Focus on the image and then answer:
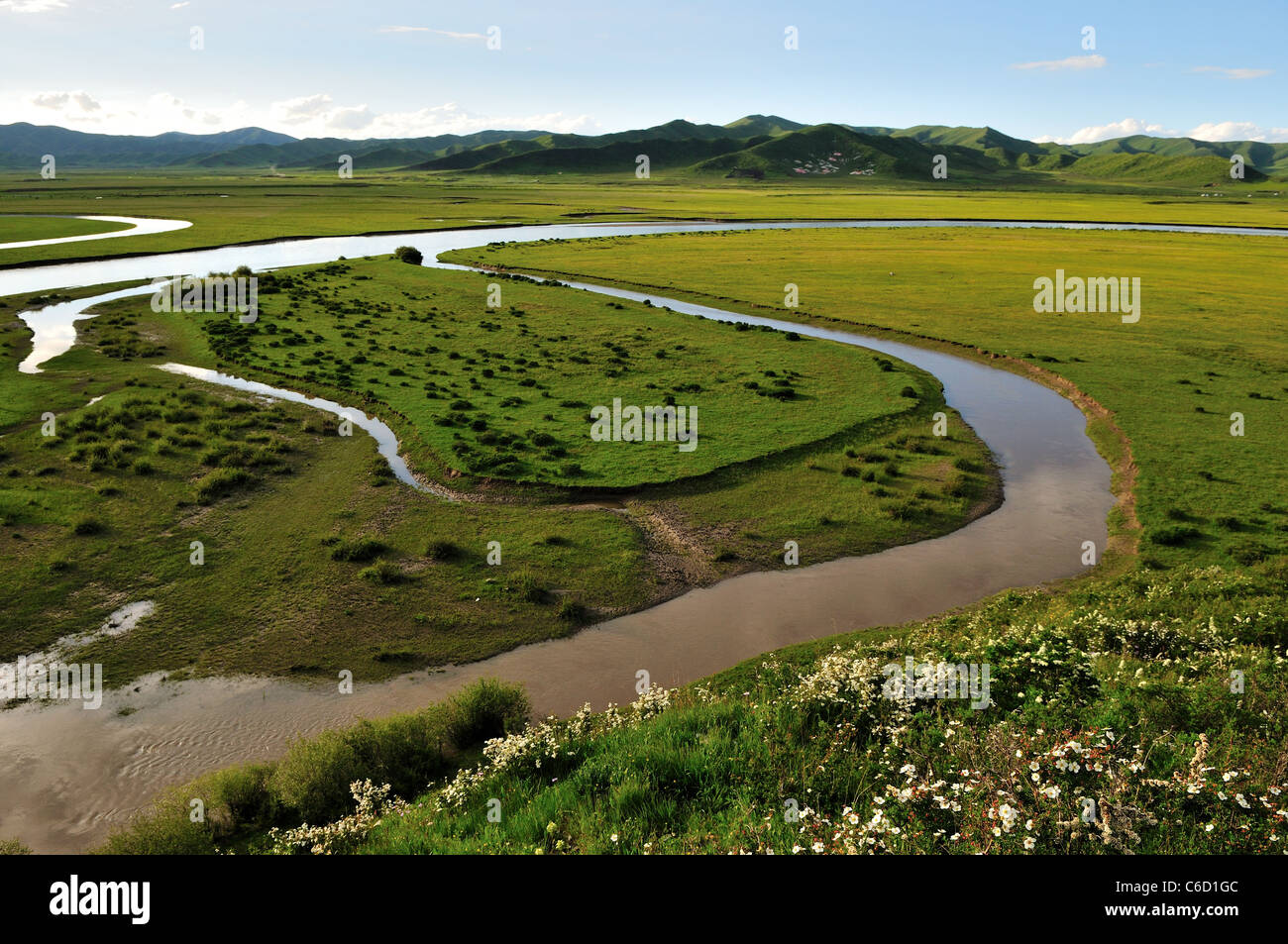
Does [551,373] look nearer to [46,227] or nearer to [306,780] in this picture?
[306,780]

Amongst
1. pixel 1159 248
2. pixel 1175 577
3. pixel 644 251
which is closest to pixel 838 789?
pixel 1175 577

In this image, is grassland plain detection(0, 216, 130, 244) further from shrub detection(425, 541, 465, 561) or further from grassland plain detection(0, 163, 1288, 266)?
shrub detection(425, 541, 465, 561)

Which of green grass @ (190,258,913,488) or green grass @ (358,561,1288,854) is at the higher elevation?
green grass @ (190,258,913,488)

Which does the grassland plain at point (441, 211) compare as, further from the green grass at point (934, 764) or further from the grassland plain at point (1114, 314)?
the green grass at point (934, 764)

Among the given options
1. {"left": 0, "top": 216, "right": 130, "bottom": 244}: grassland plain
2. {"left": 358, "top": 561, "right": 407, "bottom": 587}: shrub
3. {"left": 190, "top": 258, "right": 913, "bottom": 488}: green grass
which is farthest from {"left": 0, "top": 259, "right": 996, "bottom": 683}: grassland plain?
{"left": 0, "top": 216, "right": 130, "bottom": 244}: grassland plain

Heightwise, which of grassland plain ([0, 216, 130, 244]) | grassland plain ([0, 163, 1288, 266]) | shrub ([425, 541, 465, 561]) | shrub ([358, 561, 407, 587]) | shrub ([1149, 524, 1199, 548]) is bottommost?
shrub ([358, 561, 407, 587])

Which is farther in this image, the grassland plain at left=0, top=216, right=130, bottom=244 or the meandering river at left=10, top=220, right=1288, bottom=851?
the grassland plain at left=0, top=216, right=130, bottom=244
